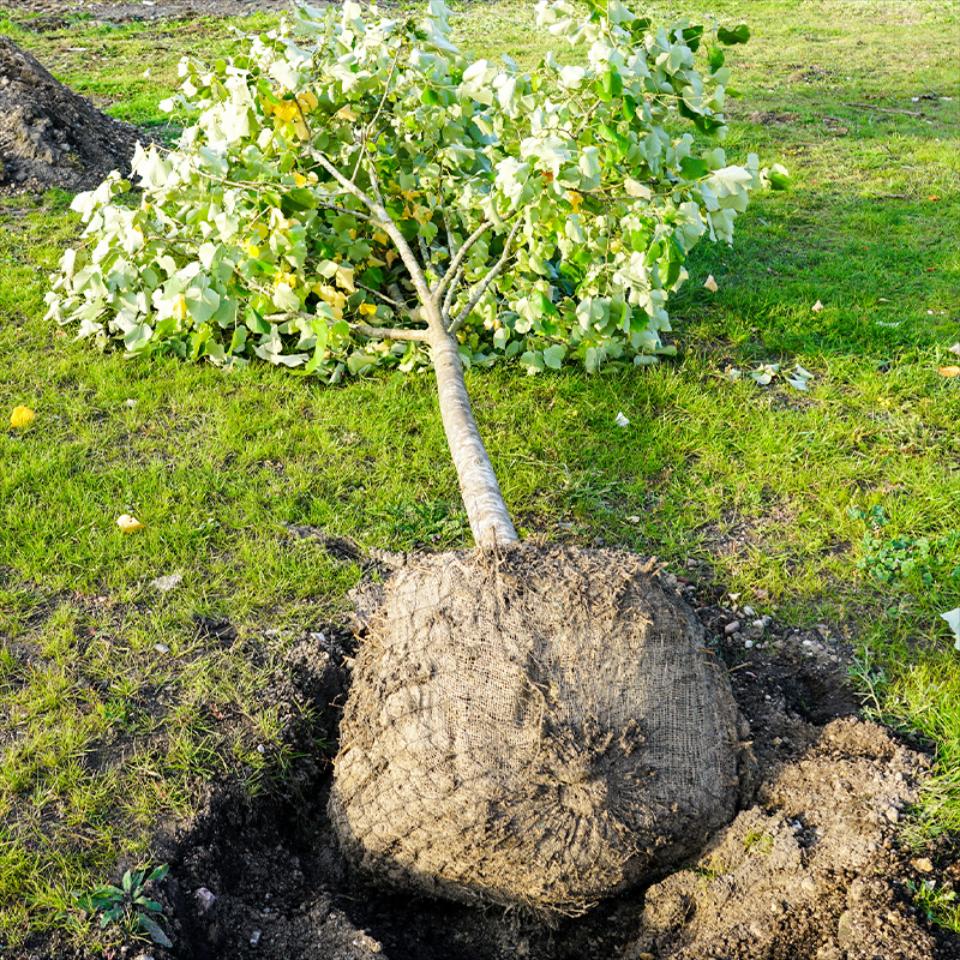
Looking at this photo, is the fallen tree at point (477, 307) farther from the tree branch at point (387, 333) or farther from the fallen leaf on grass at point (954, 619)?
the fallen leaf on grass at point (954, 619)

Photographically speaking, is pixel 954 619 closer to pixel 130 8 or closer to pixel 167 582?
pixel 167 582

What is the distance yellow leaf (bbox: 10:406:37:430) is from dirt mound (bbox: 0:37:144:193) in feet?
10.4

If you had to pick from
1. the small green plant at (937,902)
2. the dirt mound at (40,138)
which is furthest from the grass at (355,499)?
the dirt mound at (40,138)

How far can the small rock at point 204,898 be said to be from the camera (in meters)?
2.36

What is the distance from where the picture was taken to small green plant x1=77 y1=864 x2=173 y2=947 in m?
2.24

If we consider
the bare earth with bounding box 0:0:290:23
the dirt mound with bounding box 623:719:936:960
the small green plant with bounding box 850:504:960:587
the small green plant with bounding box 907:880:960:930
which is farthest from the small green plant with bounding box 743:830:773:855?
the bare earth with bounding box 0:0:290:23

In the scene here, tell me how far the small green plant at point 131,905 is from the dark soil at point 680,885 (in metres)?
0.04

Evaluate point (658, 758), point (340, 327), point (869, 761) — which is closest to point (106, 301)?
point (340, 327)

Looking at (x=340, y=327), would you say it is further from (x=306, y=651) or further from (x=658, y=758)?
(x=658, y=758)

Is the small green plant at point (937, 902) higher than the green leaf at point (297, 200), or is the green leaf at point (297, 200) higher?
the green leaf at point (297, 200)

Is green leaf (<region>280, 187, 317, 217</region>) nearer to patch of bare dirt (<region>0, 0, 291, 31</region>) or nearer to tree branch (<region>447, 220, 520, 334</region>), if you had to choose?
tree branch (<region>447, 220, 520, 334</region>)

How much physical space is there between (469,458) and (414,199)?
209cm

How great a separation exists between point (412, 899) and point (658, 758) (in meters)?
0.86

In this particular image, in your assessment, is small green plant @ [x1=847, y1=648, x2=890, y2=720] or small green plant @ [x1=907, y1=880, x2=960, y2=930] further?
small green plant @ [x1=847, y1=648, x2=890, y2=720]
